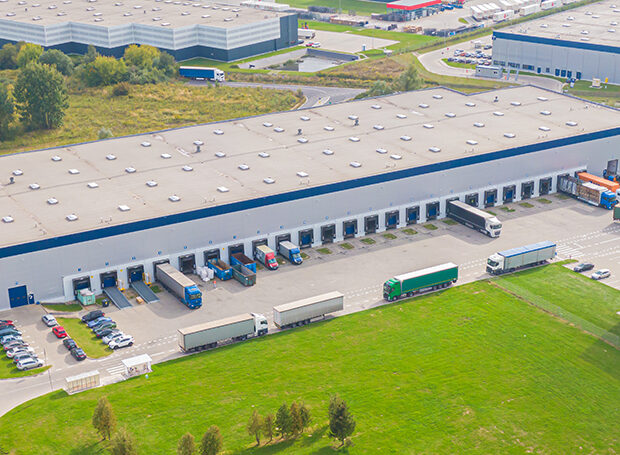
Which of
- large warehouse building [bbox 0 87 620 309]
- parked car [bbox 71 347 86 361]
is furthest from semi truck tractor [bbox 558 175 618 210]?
parked car [bbox 71 347 86 361]

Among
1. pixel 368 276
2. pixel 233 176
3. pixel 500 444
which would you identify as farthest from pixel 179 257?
pixel 500 444

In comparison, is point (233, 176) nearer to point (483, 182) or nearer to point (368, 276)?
point (368, 276)

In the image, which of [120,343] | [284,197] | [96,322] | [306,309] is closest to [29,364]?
[120,343]

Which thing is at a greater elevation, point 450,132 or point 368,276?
point 450,132

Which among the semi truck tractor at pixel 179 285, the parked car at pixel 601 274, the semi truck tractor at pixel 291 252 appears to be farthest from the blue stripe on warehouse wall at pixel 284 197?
the parked car at pixel 601 274

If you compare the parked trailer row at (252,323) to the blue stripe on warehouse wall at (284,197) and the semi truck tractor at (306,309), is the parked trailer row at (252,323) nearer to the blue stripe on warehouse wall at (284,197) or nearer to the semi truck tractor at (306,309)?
the semi truck tractor at (306,309)

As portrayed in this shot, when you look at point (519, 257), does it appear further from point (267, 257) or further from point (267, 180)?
point (267, 180)
